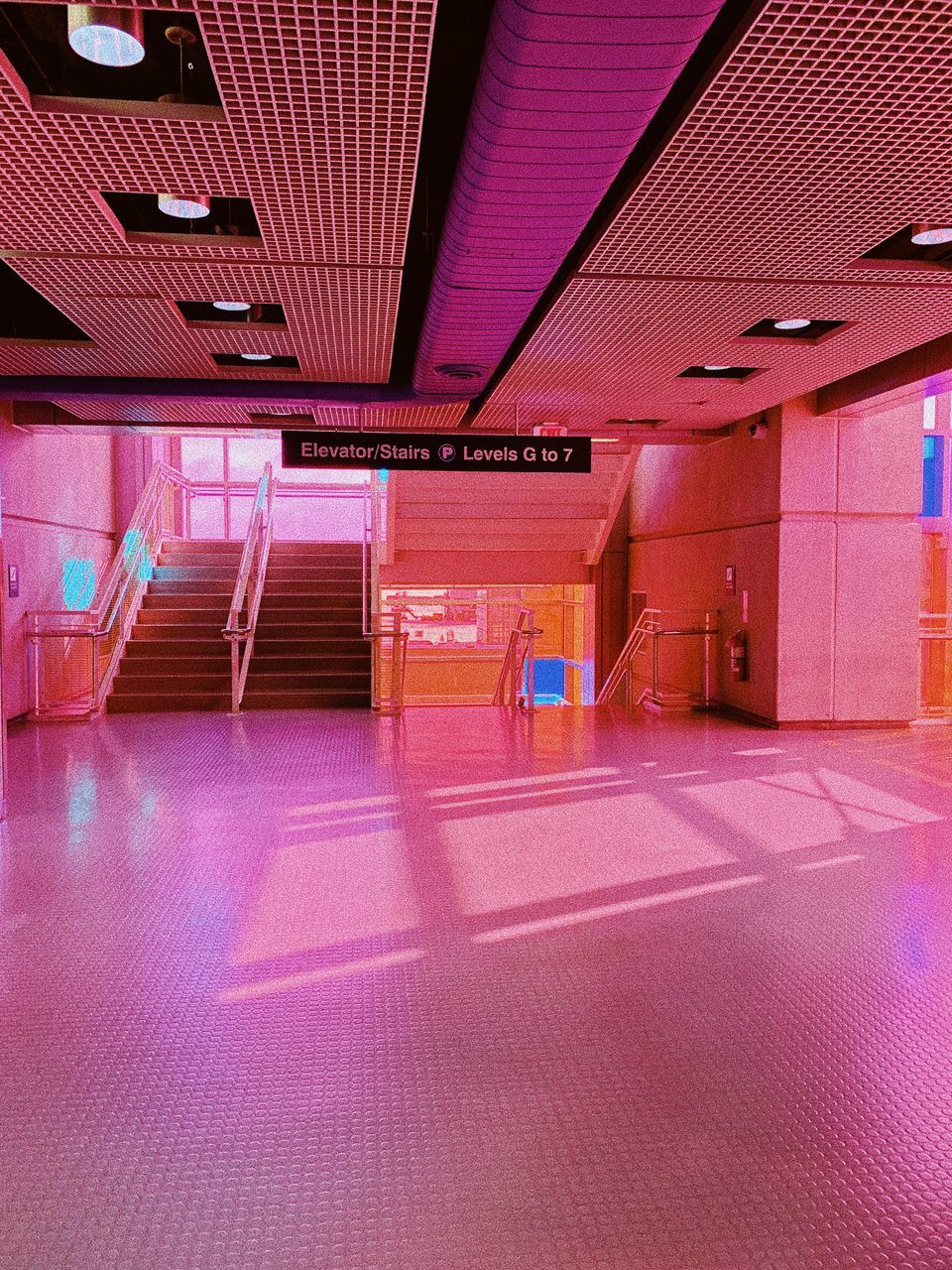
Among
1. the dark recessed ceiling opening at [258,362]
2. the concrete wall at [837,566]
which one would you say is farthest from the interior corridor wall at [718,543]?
the dark recessed ceiling opening at [258,362]

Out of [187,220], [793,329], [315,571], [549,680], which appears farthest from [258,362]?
[549,680]

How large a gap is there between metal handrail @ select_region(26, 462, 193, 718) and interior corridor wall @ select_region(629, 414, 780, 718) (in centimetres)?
621

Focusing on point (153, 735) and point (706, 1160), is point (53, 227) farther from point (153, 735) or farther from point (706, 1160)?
point (153, 735)

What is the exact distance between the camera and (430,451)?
704cm

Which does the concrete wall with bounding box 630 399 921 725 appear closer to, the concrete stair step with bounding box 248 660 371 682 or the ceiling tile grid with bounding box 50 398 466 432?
the ceiling tile grid with bounding box 50 398 466 432

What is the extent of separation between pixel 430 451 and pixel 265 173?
3.79 meters

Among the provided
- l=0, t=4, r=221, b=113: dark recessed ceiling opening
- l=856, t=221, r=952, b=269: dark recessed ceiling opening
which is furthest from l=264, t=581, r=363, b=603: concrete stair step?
l=0, t=4, r=221, b=113: dark recessed ceiling opening

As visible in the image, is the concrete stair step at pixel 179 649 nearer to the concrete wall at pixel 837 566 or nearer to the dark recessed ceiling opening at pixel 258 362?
the dark recessed ceiling opening at pixel 258 362

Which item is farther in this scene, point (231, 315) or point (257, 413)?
point (257, 413)

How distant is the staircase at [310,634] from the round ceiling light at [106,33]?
7.05m

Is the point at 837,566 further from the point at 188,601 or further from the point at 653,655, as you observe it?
the point at 188,601

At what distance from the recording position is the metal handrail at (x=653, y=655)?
947 centimetres

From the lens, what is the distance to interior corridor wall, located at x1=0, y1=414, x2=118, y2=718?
26.0ft

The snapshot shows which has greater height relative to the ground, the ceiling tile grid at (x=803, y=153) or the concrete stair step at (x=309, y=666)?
the ceiling tile grid at (x=803, y=153)
